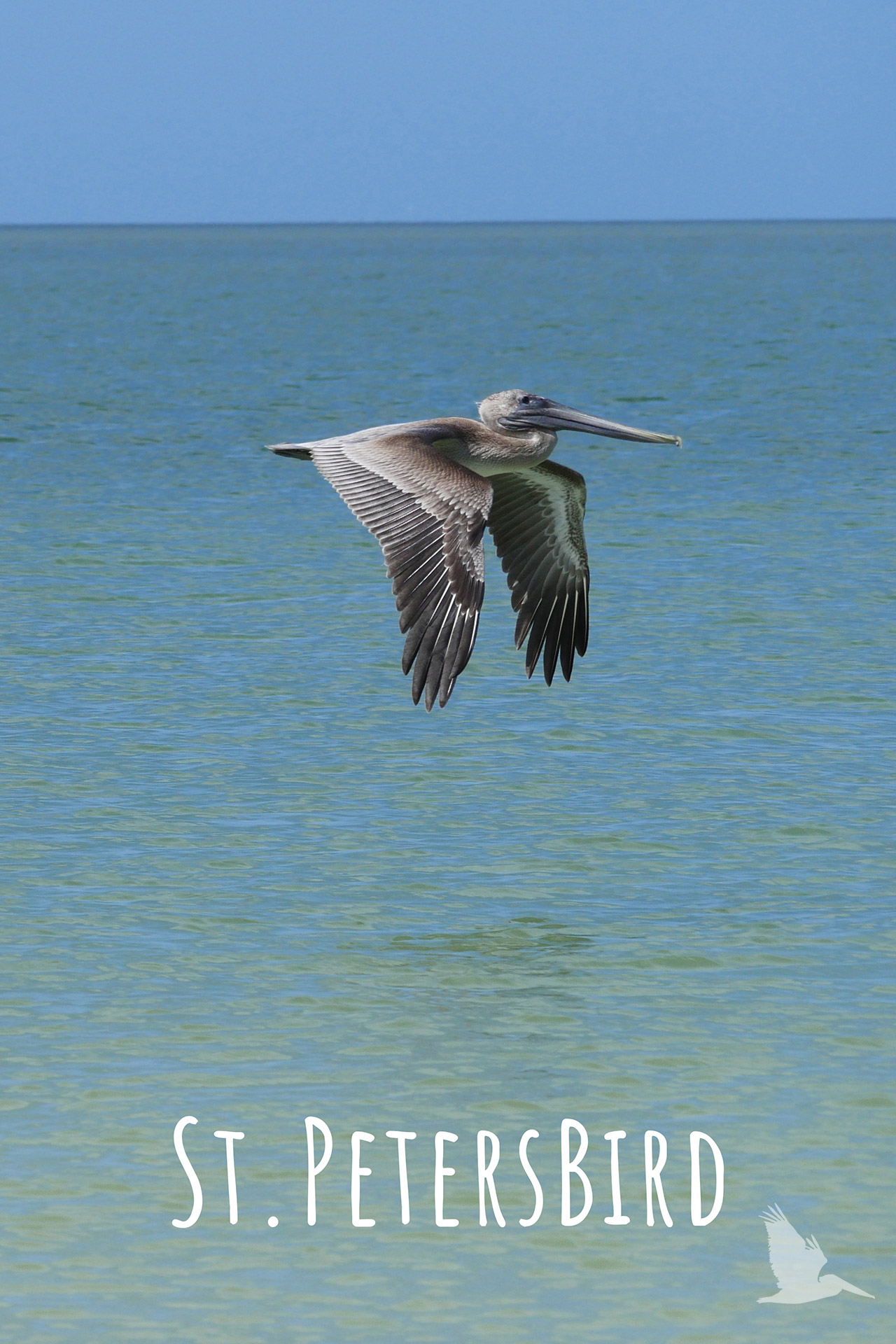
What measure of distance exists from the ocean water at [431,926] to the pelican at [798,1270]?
0.05 m

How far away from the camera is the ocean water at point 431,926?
7383 millimetres

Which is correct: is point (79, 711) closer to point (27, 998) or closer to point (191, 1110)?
point (27, 998)

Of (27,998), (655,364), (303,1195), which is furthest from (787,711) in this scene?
(655,364)

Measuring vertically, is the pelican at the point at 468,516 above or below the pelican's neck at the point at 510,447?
below

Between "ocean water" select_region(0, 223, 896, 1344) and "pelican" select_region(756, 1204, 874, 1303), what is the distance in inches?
2.1

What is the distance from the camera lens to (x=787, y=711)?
14.8m

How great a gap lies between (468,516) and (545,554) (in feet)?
5.27

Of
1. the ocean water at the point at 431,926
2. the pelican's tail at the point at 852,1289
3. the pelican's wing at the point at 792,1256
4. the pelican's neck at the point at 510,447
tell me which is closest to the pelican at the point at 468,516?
the pelican's neck at the point at 510,447

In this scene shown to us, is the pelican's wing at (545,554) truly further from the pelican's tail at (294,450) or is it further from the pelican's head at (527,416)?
the pelican's tail at (294,450)

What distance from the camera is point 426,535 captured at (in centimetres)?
1022

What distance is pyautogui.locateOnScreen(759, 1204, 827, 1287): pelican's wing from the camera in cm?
725

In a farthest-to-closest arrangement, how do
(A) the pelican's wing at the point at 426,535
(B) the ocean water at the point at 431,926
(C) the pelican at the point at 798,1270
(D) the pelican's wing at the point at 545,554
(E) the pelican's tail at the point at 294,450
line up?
(D) the pelican's wing at the point at 545,554
(E) the pelican's tail at the point at 294,450
(A) the pelican's wing at the point at 426,535
(B) the ocean water at the point at 431,926
(C) the pelican at the point at 798,1270

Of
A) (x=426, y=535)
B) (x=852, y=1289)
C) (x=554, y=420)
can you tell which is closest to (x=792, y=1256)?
(x=852, y=1289)

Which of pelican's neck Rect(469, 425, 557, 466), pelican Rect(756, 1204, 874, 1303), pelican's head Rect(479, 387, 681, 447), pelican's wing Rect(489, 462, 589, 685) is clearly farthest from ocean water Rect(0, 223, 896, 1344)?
pelican's head Rect(479, 387, 681, 447)
